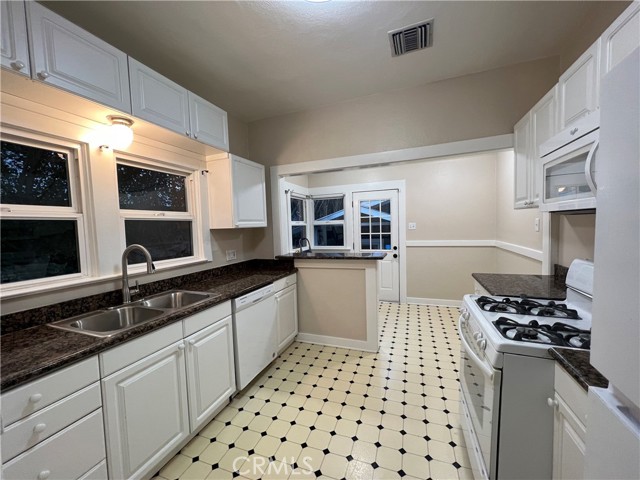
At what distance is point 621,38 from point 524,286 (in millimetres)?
1472

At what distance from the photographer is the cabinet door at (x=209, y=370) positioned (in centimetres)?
160

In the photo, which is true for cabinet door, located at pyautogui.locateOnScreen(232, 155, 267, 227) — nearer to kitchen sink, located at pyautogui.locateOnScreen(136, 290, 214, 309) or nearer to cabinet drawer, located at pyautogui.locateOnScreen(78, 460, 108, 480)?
kitchen sink, located at pyautogui.locateOnScreen(136, 290, 214, 309)

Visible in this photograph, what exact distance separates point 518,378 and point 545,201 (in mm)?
1171

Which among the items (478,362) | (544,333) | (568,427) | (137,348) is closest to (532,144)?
(544,333)

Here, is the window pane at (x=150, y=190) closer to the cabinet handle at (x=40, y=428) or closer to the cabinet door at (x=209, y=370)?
the cabinet door at (x=209, y=370)

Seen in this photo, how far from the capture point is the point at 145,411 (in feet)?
4.33

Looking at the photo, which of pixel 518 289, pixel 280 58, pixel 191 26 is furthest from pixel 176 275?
pixel 518 289

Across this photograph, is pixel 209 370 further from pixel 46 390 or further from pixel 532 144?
pixel 532 144

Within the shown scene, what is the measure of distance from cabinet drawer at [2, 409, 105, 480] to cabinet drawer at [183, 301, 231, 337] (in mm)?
525

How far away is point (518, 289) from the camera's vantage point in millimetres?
1810

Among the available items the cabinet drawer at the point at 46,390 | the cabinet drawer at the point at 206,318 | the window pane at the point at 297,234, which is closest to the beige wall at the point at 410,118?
the window pane at the point at 297,234

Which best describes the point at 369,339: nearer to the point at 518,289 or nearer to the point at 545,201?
the point at 518,289

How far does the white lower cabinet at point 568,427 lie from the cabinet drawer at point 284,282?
206cm

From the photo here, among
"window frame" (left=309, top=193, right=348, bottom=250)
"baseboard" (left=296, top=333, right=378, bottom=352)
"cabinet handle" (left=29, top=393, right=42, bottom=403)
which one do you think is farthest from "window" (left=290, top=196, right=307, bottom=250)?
"cabinet handle" (left=29, top=393, right=42, bottom=403)
